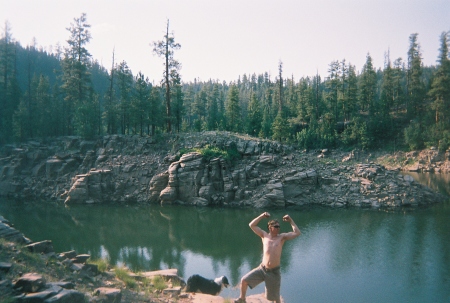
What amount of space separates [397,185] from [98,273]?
26.5 meters

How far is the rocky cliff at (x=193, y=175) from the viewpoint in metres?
28.9

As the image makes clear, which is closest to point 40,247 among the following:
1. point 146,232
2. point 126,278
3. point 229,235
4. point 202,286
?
point 126,278

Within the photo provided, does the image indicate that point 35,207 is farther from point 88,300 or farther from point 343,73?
point 343,73

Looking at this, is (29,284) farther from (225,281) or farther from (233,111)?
(233,111)

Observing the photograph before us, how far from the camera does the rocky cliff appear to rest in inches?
1139

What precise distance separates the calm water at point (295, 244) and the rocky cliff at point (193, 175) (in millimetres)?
1526

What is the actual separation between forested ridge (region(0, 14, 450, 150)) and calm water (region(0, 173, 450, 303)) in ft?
47.6

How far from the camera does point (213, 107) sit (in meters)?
64.9

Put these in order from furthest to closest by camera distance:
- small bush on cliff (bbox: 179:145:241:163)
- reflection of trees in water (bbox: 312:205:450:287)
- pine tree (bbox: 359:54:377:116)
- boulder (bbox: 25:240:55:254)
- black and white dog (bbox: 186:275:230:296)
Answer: pine tree (bbox: 359:54:377:116), small bush on cliff (bbox: 179:145:241:163), reflection of trees in water (bbox: 312:205:450:287), black and white dog (bbox: 186:275:230:296), boulder (bbox: 25:240:55:254)

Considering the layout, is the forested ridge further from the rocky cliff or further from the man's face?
the man's face

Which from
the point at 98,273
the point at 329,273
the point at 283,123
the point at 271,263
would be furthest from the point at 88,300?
the point at 283,123

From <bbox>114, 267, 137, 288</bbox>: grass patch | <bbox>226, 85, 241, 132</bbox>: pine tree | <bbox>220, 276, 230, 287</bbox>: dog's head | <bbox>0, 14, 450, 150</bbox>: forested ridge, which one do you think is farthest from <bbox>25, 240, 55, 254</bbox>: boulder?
<bbox>226, 85, 241, 132</bbox>: pine tree

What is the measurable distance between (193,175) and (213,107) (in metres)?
36.0

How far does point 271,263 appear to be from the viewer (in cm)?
768
